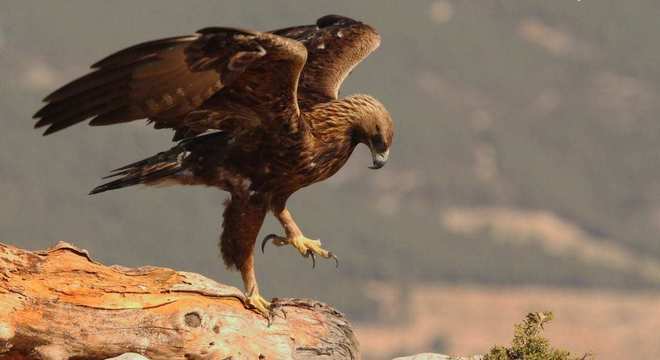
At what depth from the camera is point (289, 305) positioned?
11.5m

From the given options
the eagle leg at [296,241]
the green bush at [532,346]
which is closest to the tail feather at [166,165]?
the eagle leg at [296,241]

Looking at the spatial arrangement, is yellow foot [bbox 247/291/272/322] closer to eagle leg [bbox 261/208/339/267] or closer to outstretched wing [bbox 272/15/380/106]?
eagle leg [bbox 261/208/339/267]

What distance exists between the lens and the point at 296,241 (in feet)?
39.9

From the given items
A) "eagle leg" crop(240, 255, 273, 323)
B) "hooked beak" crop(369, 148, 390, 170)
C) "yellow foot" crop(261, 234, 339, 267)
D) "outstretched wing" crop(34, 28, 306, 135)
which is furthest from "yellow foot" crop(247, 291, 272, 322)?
"outstretched wing" crop(34, 28, 306, 135)

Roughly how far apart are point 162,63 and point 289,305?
3106 millimetres

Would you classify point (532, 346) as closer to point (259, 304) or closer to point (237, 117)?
point (259, 304)

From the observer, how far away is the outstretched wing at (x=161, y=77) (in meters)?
9.66

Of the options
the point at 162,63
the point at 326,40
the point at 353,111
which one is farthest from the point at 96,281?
the point at 326,40

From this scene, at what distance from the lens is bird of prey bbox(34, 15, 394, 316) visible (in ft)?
31.8

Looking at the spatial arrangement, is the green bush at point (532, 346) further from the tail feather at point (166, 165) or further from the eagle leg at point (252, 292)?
the tail feather at point (166, 165)

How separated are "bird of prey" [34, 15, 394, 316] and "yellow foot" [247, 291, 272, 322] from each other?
14 millimetres

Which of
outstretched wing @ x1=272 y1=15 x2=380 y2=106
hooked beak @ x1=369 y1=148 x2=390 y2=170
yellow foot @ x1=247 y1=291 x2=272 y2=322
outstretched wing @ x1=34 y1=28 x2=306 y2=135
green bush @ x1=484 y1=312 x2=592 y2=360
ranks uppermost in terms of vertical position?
outstretched wing @ x1=272 y1=15 x2=380 y2=106

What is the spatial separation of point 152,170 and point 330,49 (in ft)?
8.86

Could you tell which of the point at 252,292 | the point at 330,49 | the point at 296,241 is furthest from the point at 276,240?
the point at 330,49
